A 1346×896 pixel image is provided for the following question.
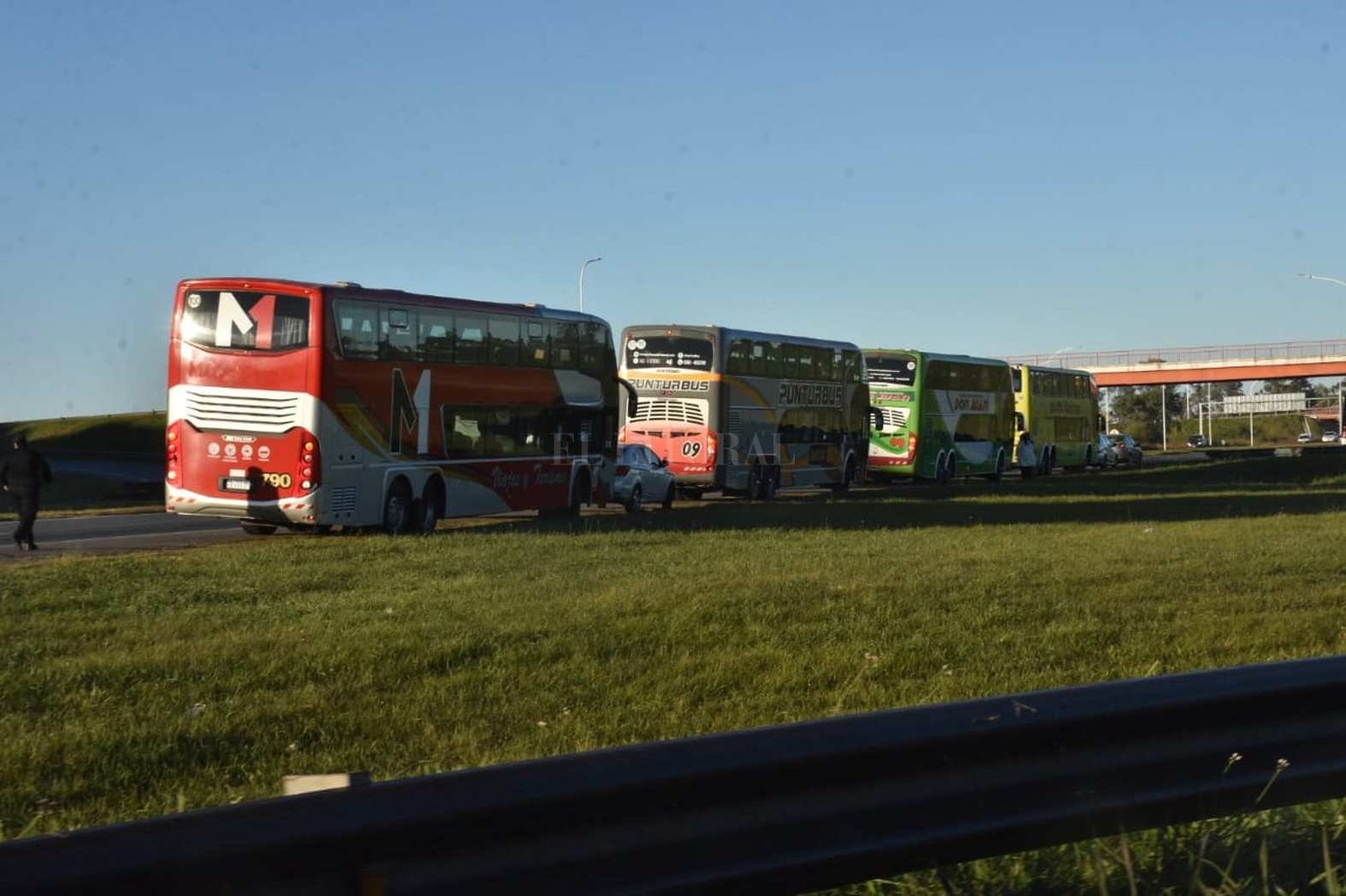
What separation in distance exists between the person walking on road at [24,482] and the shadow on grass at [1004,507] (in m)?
6.04

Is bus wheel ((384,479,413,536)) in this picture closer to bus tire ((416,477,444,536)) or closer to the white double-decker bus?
bus tire ((416,477,444,536))

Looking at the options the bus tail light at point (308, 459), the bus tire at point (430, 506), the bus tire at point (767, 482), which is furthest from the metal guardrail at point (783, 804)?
the bus tire at point (767, 482)

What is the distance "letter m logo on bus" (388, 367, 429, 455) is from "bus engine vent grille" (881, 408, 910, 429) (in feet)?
83.5

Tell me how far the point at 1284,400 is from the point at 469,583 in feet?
393

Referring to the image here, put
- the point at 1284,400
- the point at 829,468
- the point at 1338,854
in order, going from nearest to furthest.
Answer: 1. the point at 1338,854
2. the point at 829,468
3. the point at 1284,400

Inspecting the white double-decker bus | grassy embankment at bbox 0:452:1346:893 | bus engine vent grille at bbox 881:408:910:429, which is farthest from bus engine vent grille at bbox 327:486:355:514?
bus engine vent grille at bbox 881:408:910:429

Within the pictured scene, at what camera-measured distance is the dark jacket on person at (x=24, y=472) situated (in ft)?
78.8

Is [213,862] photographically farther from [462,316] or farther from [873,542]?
[462,316]

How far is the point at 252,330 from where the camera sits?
24.0 meters

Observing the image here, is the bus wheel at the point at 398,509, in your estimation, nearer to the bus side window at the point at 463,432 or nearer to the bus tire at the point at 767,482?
the bus side window at the point at 463,432

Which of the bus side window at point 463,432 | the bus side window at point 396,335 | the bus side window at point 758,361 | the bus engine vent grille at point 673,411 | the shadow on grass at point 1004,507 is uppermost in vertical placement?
the bus side window at point 758,361

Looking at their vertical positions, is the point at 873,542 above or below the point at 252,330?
below

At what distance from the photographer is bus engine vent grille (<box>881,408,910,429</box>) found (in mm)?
49969

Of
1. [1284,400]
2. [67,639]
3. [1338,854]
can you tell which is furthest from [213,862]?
[1284,400]
